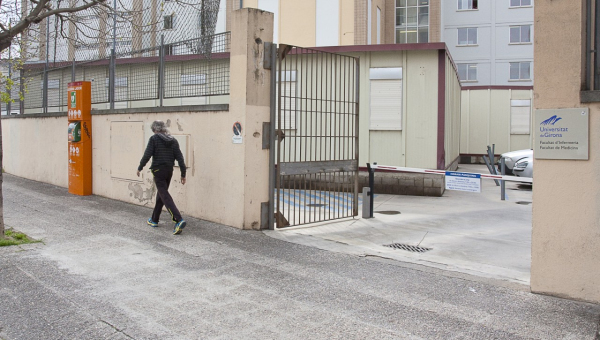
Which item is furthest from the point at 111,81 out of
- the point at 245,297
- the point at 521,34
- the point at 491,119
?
the point at 521,34

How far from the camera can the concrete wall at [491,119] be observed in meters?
24.1

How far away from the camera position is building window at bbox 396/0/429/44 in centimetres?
3984

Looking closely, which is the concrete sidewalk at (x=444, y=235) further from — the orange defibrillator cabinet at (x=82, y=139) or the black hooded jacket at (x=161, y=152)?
the orange defibrillator cabinet at (x=82, y=139)

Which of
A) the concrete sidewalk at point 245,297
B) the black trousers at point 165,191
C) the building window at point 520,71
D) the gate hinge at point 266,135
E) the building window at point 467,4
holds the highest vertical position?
the building window at point 467,4

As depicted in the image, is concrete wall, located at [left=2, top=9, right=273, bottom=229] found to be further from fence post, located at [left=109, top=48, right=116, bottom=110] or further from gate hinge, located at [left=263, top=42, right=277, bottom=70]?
fence post, located at [left=109, top=48, right=116, bottom=110]

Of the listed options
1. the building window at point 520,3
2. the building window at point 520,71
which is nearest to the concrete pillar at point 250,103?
the building window at point 520,71

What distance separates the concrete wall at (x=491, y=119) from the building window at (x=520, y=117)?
14cm

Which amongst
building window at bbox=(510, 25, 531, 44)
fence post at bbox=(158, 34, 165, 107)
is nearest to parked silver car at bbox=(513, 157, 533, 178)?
fence post at bbox=(158, 34, 165, 107)

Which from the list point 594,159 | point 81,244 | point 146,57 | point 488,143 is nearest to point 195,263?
point 81,244

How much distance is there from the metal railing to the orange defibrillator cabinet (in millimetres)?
285

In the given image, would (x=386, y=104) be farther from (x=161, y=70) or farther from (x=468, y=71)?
(x=468, y=71)

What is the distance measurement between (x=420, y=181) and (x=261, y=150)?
6021 mm

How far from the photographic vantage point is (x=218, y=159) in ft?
29.2

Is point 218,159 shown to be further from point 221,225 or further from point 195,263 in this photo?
point 195,263
